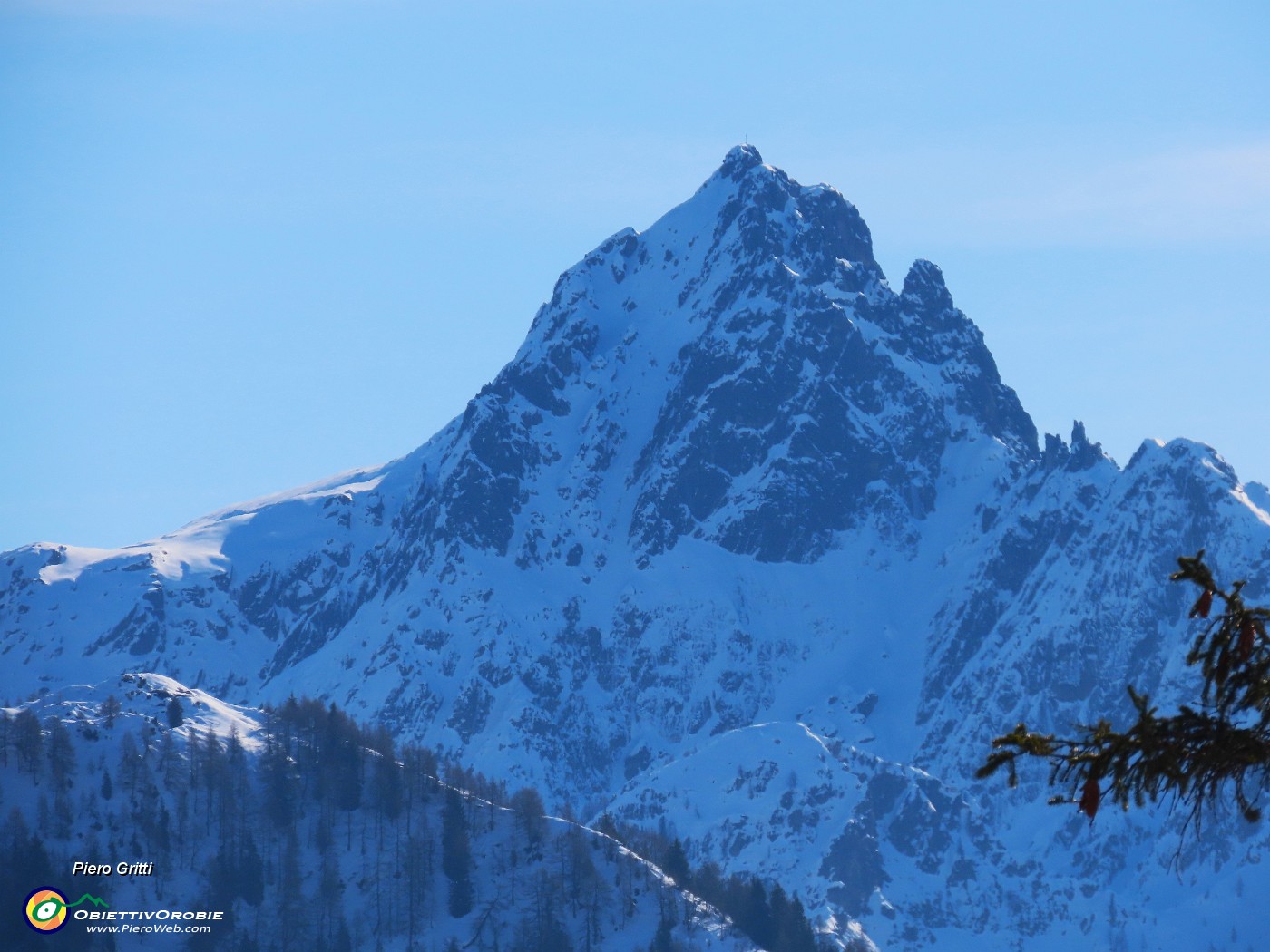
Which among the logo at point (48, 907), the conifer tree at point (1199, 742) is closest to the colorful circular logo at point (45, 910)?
the logo at point (48, 907)

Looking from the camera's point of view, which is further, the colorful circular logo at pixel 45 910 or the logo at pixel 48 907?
the logo at pixel 48 907

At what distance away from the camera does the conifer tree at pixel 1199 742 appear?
719 inches

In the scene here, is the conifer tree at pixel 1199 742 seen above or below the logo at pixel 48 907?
above

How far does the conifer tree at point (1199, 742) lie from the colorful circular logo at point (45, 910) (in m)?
176

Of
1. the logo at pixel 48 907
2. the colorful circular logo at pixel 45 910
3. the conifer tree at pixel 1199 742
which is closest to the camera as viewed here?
the conifer tree at pixel 1199 742

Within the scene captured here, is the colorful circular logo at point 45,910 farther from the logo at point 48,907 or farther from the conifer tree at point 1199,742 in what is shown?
the conifer tree at point 1199,742

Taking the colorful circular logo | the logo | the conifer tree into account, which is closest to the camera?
the conifer tree

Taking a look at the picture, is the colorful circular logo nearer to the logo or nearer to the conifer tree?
the logo

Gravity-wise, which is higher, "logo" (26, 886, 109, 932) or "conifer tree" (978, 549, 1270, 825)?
"conifer tree" (978, 549, 1270, 825)

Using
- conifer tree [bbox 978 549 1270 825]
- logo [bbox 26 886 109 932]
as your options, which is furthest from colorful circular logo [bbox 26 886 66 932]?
conifer tree [bbox 978 549 1270 825]

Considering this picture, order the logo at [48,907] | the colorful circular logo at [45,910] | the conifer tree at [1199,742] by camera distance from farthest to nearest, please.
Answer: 1. the logo at [48,907]
2. the colorful circular logo at [45,910]
3. the conifer tree at [1199,742]

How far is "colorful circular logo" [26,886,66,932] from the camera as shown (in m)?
→ 183

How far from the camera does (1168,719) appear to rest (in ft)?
59.7

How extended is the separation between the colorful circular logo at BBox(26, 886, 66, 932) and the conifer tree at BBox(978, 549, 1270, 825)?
17602 centimetres
